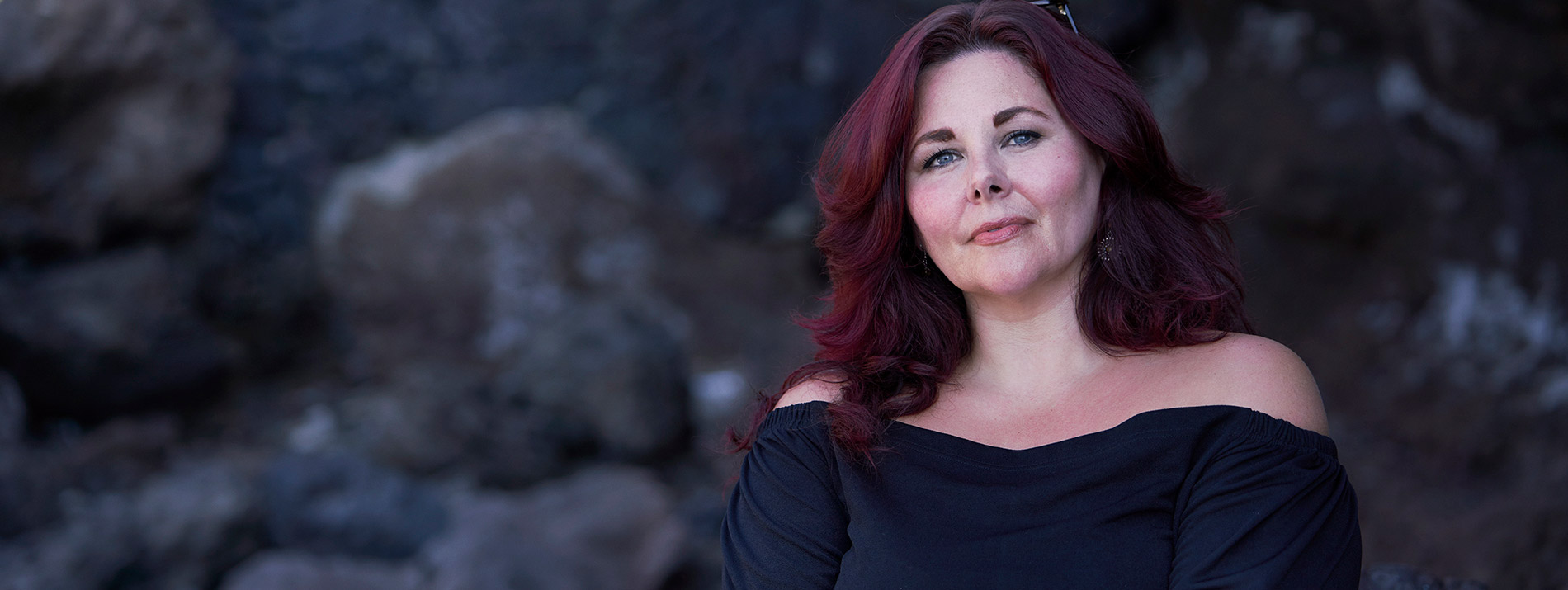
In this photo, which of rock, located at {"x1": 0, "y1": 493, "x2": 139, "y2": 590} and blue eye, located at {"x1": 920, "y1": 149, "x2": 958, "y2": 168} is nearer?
blue eye, located at {"x1": 920, "y1": 149, "x2": 958, "y2": 168}

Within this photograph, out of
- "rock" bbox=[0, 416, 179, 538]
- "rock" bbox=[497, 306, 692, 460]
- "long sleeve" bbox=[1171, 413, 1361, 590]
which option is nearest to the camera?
"long sleeve" bbox=[1171, 413, 1361, 590]

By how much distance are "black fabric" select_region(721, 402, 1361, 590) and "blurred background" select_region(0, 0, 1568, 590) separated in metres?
1.64

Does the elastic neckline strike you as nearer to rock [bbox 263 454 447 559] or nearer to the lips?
the lips

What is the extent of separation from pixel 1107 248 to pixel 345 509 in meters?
2.95

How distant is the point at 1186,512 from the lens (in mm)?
1413

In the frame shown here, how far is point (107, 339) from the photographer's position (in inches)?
174

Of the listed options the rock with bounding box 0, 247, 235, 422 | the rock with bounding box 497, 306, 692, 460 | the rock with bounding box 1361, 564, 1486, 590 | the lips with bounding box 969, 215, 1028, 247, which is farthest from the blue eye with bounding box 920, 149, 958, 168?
the rock with bounding box 0, 247, 235, 422

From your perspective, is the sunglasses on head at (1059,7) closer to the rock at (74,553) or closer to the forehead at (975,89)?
the forehead at (975,89)

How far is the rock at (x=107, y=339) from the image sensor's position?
4.25 meters

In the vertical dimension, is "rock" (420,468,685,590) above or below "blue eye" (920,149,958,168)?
below

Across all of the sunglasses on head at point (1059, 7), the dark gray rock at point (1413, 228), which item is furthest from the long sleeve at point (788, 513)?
the dark gray rock at point (1413, 228)

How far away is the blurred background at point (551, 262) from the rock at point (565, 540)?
0.02 m

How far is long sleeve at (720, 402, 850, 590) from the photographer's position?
1560 mm

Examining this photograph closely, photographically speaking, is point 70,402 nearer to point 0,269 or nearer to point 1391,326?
point 0,269
